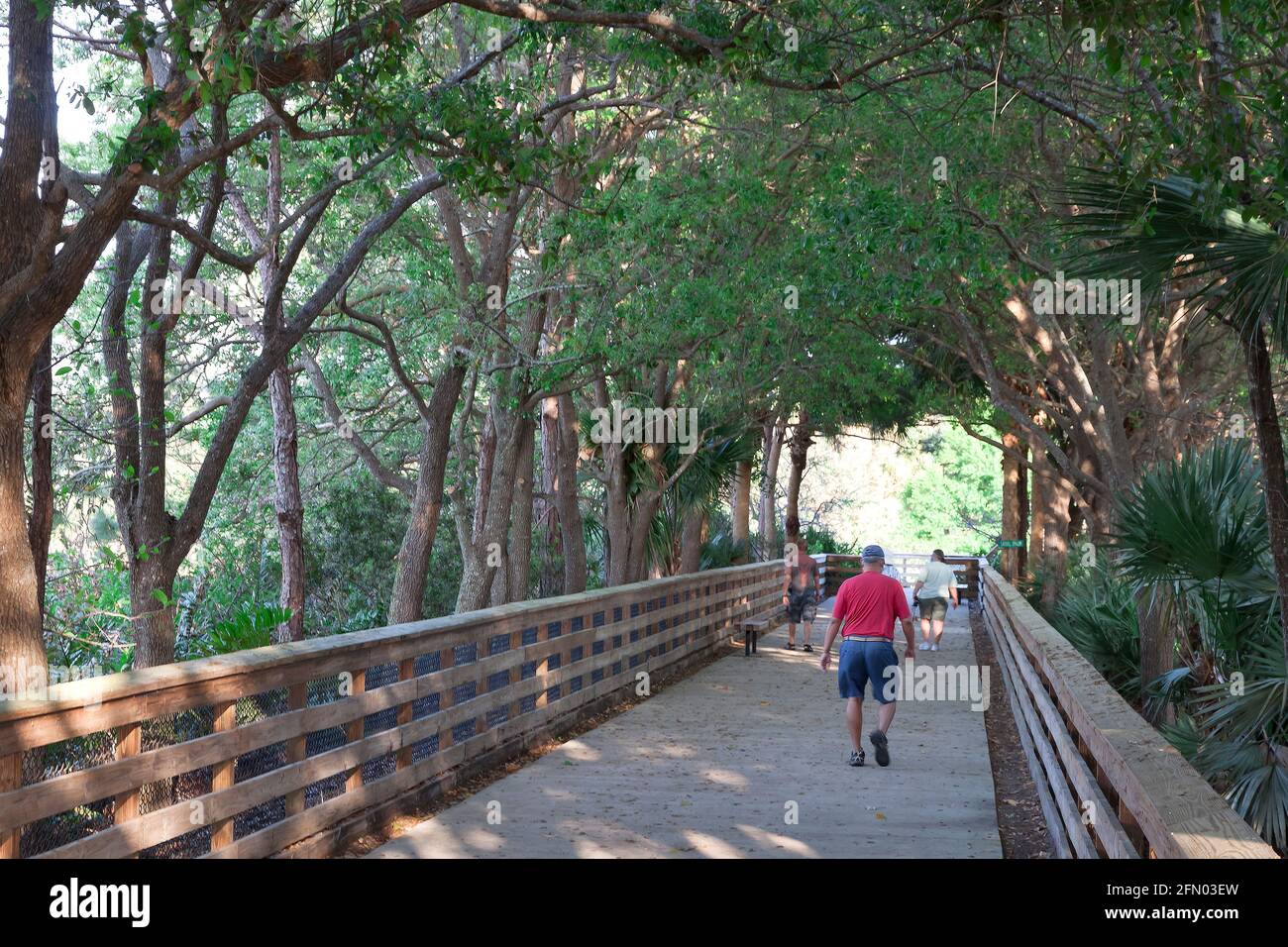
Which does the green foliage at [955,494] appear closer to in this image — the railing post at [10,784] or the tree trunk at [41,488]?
the tree trunk at [41,488]

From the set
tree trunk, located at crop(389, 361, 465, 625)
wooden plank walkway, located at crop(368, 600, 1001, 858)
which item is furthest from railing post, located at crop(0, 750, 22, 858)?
tree trunk, located at crop(389, 361, 465, 625)

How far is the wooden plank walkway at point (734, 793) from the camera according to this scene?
7.44 m

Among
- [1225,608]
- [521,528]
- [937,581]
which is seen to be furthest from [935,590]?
[1225,608]

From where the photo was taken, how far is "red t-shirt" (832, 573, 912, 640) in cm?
1033

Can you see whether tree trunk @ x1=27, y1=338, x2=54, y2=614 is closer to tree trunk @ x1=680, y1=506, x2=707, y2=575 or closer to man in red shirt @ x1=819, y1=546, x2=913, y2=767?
man in red shirt @ x1=819, y1=546, x2=913, y2=767

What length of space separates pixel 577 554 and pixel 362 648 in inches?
444

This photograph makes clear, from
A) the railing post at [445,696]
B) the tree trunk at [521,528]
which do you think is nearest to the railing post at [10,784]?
the railing post at [445,696]

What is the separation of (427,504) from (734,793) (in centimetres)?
811

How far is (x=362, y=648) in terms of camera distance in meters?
7.49

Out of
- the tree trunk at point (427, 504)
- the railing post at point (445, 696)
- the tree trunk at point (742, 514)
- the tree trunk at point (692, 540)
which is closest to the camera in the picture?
the railing post at point (445, 696)

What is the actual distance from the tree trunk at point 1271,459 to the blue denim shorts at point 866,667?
11.3 feet

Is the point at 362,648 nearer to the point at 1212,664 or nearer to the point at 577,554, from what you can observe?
the point at 1212,664

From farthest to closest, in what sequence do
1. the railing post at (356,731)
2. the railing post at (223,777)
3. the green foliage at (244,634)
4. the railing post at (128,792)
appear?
the green foliage at (244,634) → the railing post at (356,731) → the railing post at (223,777) → the railing post at (128,792)

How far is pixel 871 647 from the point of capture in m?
10.3
